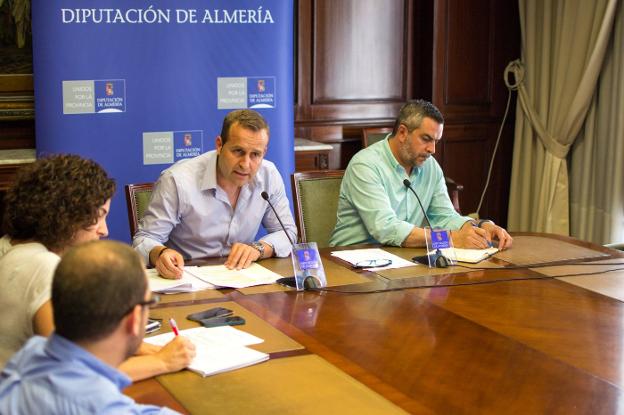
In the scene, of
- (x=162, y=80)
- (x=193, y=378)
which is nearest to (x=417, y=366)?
(x=193, y=378)

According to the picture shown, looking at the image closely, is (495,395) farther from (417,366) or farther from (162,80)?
(162,80)

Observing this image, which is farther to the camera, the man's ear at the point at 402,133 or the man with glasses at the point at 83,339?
the man's ear at the point at 402,133

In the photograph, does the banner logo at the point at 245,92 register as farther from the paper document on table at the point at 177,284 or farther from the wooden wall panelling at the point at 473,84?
the paper document on table at the point at 177,284

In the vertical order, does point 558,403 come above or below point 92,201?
below

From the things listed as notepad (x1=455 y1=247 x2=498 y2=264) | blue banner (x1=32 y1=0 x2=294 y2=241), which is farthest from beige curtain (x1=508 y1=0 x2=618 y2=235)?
notepad (x1=455 y1=247 x2=498 y2=264)

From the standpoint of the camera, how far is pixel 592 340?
2326 mm

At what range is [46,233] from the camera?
201 cm

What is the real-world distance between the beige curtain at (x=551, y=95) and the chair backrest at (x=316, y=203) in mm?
2263

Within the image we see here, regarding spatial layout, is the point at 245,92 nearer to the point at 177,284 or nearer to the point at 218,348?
the point at 177,284

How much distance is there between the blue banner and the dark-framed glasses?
5.67ft

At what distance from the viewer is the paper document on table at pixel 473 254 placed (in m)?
3.08

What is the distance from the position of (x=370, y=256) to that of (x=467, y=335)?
2.70 feet

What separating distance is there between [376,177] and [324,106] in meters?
2.06

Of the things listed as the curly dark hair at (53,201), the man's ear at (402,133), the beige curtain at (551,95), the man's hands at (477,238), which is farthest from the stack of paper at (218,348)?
the beige curtain at (551,95)
